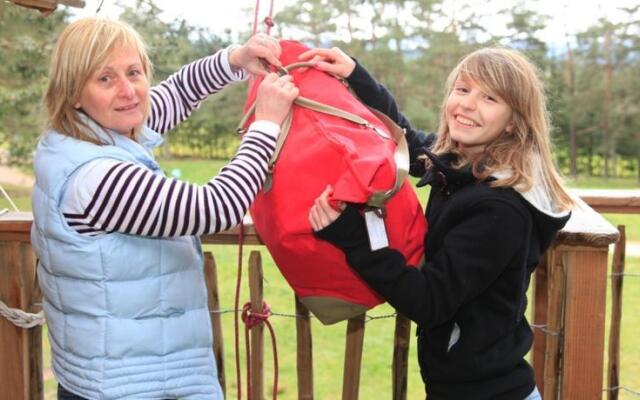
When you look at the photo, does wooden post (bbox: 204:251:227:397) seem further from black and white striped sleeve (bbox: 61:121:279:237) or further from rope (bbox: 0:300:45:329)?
black and white striped sleeve (bbox: 61:121:279:237)

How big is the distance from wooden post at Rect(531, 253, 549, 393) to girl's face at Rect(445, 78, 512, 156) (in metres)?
0.48

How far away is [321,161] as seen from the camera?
4.33ft

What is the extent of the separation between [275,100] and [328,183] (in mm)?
184

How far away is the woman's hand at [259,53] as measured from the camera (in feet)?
4.82

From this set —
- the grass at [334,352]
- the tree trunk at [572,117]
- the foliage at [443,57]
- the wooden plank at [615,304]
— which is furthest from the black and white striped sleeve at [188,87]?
the tree trunk at [572,117]

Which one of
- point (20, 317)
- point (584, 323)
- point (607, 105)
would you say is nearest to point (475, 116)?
point (584, 323)

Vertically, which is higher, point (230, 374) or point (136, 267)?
point (136, 267)

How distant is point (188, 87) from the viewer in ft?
5.83

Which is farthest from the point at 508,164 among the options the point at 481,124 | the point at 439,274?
the point at 439,274

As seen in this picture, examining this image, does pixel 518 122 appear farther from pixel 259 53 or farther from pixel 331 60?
pixel 259 53

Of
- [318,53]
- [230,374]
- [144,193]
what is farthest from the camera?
[230,374]

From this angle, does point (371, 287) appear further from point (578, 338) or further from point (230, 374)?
point (230, 374)

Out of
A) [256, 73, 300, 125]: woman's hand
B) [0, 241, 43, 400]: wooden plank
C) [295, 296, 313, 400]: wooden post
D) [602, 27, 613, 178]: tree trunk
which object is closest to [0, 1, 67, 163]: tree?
[0, 241, 43, 400]: wooden plank

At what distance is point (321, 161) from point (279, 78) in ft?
0.63
